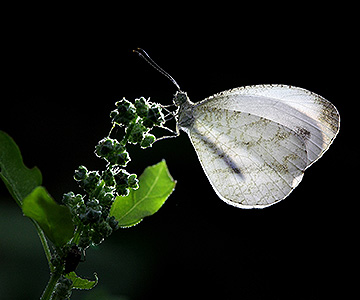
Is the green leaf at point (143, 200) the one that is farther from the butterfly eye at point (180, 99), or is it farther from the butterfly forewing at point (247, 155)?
the butterfly eye at point (180, 99)

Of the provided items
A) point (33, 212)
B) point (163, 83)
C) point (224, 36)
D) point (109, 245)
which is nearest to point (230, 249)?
point (109, 245)

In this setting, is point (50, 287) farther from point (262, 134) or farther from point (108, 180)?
point (262, 134)

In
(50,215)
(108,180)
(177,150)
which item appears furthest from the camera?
(177,150)

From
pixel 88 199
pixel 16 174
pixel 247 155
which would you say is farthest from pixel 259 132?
pixel 16 174

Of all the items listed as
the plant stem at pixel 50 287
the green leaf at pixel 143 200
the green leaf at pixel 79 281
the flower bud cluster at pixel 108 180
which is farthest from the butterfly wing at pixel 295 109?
the plant stem at pixel 50 287

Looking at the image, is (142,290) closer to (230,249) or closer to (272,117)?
(230,249)
